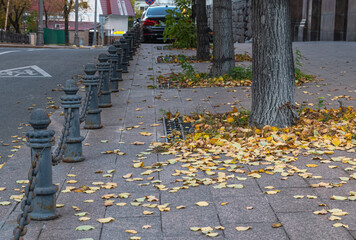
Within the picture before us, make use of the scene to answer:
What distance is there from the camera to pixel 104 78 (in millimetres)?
9930

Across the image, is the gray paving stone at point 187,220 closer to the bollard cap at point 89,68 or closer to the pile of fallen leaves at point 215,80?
the bollard cap at point 89,68

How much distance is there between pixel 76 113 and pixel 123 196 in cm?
151

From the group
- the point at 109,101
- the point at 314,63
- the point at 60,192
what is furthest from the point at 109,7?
the point at 60,192

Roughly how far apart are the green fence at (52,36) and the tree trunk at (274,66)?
5664cm

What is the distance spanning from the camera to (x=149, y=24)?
2820 cm

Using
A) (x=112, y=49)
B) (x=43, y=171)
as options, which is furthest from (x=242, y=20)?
(x=43, y=171)

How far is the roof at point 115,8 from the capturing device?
8281cm

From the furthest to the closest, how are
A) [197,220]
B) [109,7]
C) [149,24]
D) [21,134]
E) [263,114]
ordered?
1. [109,7]
2. [149,24]
3. [21,134]
4. [263,114]
5. [197,220]

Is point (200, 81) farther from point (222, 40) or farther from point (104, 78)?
point (104, 78)

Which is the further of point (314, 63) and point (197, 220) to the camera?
point (314, 63)

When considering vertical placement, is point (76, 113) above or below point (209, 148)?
above

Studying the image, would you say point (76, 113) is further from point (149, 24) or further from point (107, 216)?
point (149, 24)

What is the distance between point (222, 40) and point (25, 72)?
213 inches

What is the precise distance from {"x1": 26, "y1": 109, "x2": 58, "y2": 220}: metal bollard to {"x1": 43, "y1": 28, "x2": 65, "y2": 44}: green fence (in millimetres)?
59337
